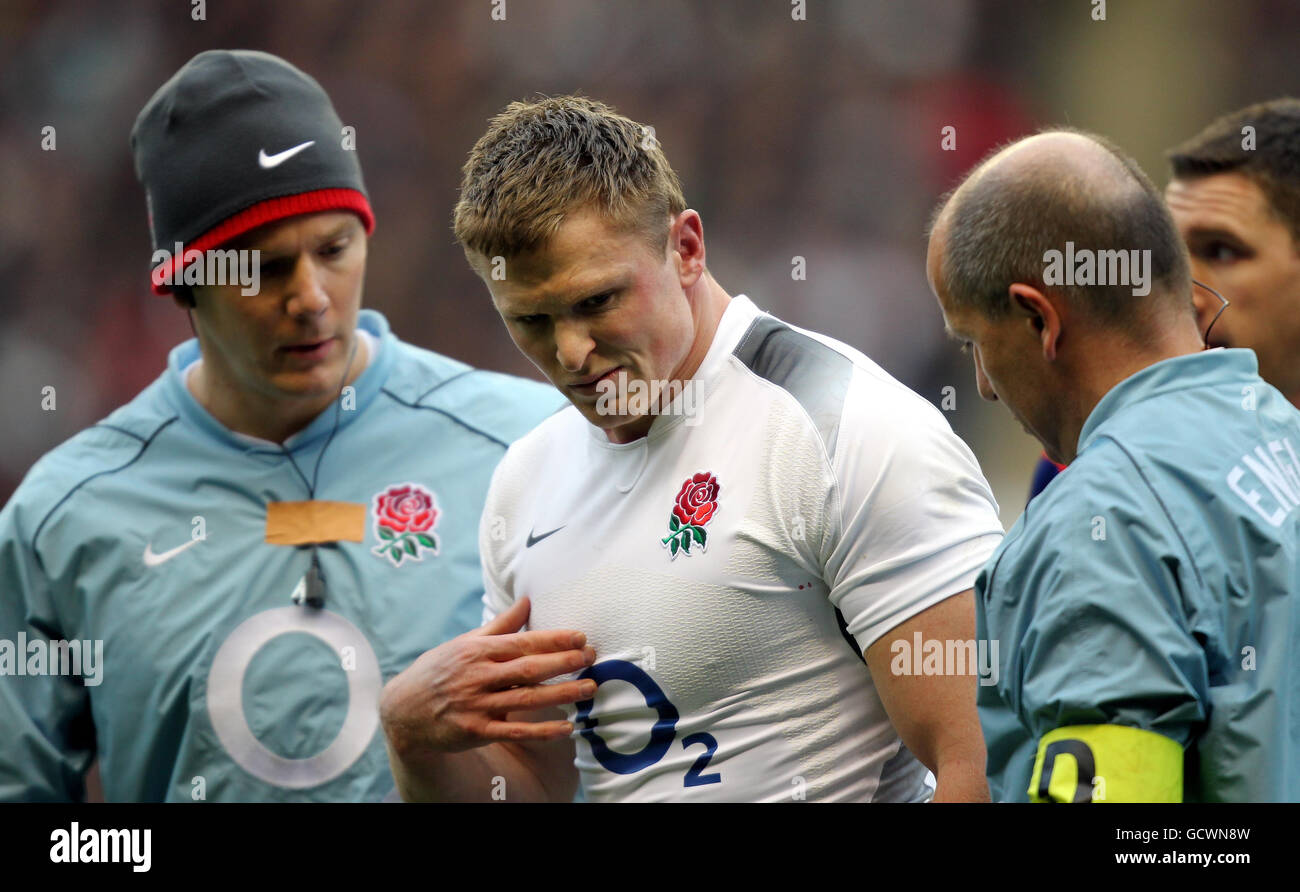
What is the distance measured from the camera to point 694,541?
1777 millimetres

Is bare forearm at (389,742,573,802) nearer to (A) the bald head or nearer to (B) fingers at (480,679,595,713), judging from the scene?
(B) fingers at (480,679,595,713)

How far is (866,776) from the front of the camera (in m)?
1.78

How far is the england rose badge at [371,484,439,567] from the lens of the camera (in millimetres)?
2457

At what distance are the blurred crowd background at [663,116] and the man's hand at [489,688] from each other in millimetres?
2999

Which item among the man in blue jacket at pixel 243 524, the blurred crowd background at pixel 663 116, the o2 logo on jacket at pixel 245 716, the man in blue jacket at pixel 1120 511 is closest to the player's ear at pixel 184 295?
the man in blue jacket at pixel 243 524

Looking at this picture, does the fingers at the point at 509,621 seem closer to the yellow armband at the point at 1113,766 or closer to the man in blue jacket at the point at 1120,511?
the man in blue jacket at the point at 1120,511

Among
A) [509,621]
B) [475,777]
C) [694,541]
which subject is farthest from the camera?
[475,777]

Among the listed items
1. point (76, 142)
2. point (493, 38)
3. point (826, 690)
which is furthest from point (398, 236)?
point (826, 690)

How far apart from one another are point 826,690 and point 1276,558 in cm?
59

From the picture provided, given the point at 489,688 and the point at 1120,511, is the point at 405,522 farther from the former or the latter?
the point at 1120,511

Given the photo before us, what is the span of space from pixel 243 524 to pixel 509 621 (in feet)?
2.59

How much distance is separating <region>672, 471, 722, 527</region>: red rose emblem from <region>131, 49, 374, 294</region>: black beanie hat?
1.03 metres

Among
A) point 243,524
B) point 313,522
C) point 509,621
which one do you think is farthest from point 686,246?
point 243,524

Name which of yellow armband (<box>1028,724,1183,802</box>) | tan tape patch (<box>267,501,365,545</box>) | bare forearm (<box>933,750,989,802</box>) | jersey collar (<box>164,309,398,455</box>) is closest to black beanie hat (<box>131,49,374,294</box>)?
jersey collar (<box>164,309,398,455</box>)
